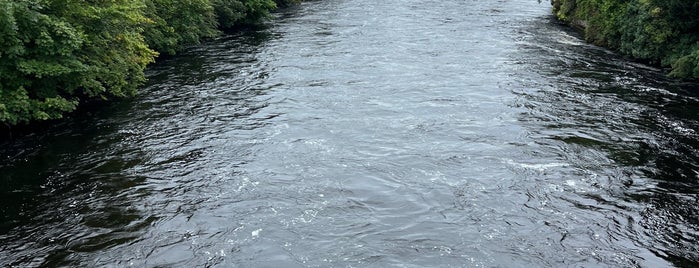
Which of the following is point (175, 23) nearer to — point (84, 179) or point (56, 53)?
point (56, 53)

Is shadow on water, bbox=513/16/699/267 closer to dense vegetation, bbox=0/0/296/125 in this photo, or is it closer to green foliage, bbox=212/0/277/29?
dense vegetation, bbox=0/0/296/125

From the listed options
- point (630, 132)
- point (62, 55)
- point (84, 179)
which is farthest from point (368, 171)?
point (62, 55)

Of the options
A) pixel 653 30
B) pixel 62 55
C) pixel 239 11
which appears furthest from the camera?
pixel 239 11

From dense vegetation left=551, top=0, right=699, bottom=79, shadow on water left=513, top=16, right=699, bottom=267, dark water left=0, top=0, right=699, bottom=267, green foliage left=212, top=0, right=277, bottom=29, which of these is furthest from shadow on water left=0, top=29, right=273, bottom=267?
dense vegetation left=551, top=0, right=699, bottom=79

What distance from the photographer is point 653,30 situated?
3331 cm

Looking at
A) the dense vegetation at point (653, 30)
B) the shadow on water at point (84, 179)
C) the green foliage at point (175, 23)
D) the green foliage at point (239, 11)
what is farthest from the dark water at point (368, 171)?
the green foliage at point (239, 11)

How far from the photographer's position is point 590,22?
142 feet

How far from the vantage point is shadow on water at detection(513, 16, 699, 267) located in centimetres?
1739

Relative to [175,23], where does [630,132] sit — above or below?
below

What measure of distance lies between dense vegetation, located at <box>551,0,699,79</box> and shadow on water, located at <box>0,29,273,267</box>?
21330 mm

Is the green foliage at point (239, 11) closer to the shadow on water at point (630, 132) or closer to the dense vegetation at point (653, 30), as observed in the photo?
the shadow on water at point (630, 132)

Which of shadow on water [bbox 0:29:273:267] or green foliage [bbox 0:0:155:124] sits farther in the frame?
green foliage [bbox 0:0:155:124]

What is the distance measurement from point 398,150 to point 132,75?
13443mm

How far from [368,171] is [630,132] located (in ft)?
36.0
